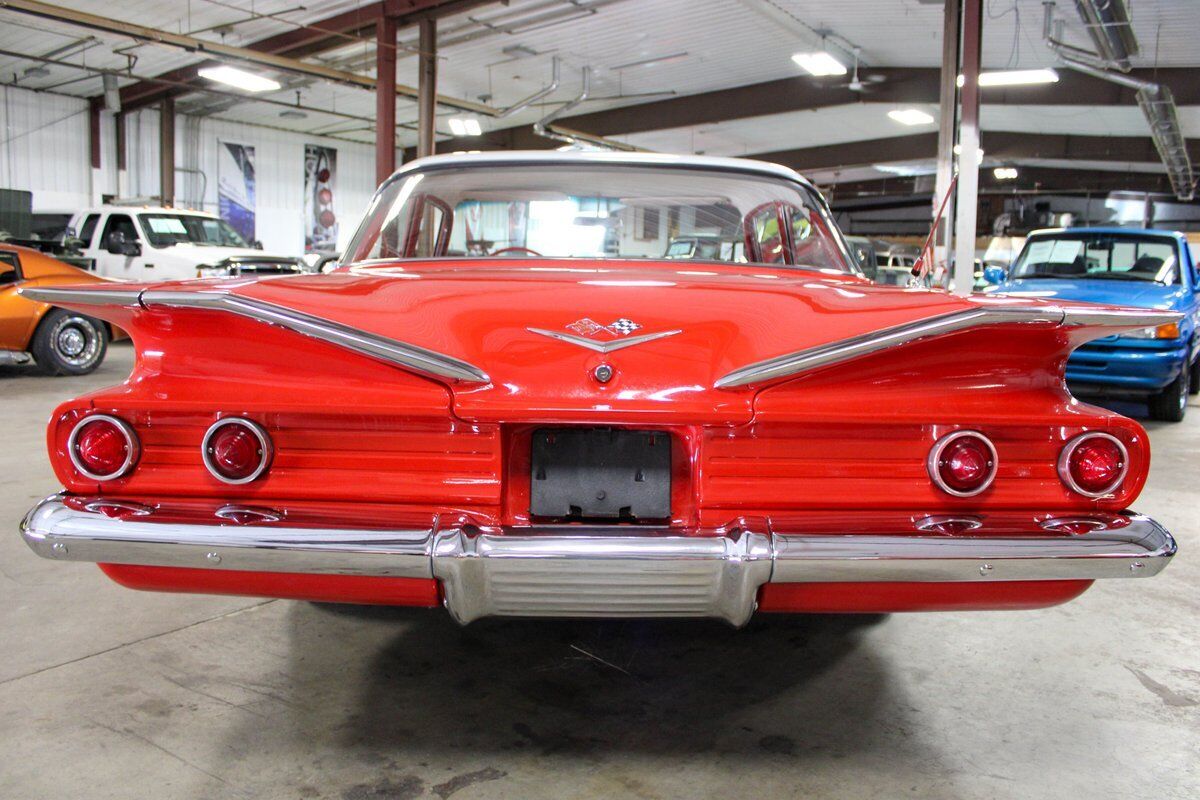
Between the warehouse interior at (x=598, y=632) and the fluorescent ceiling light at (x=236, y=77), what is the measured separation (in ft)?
0.16

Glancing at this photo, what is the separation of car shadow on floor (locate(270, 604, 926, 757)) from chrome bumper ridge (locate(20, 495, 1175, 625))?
0.52 meters

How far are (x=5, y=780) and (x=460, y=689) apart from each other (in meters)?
0.98

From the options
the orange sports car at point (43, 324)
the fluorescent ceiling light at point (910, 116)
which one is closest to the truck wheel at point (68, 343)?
the orange sports car at point (43, 324)

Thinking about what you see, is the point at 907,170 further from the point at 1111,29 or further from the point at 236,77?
the point at 236,77

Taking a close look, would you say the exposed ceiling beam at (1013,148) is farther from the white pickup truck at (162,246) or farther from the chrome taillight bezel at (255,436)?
the chrome taillight bezel at (255,436)

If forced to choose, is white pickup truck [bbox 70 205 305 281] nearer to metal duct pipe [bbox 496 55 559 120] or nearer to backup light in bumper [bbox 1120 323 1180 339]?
metal duct pipe [bbox 496 55 559 120]

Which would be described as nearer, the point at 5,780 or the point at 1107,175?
the point at 5,780

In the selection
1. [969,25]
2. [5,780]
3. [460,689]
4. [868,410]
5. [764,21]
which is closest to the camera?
[868,410]

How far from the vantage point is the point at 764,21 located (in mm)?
12570

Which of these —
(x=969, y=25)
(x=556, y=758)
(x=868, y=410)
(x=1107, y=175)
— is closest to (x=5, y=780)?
(x=556, y=758)

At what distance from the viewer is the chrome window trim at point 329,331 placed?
166 centimetres

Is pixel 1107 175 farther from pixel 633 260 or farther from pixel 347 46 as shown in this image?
pixel 633 260

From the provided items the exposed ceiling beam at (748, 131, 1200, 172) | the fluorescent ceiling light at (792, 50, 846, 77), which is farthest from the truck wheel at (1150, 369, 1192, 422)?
the exposed ceiling beam at (748, 131, 1200, 172)

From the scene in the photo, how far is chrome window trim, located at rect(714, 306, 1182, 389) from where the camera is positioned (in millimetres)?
1647
